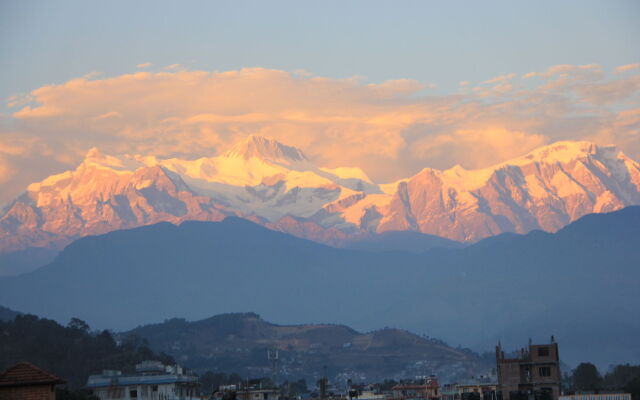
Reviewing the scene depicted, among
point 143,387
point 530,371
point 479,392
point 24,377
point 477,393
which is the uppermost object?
point 530,371

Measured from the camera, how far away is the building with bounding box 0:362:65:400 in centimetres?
4656

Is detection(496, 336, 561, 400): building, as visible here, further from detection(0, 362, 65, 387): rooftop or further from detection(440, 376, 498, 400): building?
detection(0, 362, 65, 387): rooftop

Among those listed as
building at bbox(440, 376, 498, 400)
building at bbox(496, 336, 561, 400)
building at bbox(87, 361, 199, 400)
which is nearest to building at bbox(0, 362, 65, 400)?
building at bbox(440, 376, 498, 400)

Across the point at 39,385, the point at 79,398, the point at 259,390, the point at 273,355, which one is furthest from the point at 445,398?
the point at 39,385

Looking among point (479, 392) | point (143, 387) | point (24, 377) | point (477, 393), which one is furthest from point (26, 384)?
point (479, 392)

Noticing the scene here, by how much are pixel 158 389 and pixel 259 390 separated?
53.5 metres

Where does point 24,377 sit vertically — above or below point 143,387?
below

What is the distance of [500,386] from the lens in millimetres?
136000

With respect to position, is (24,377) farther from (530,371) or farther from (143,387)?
(530,371)

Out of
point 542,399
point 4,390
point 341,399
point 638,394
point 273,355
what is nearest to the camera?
point 4,390

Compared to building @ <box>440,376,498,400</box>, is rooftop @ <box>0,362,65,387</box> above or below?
below

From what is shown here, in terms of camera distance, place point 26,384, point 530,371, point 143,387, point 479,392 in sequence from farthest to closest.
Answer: point 479,392 < point 530,371 < point 143,387 < point 26,384

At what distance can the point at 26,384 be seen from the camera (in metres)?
46.8

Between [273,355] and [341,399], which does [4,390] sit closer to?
[273,355]
